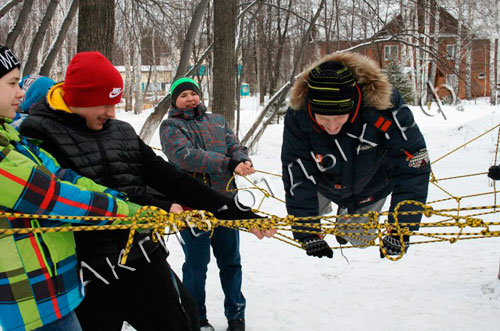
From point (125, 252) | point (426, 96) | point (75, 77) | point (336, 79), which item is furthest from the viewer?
point (426, 96)

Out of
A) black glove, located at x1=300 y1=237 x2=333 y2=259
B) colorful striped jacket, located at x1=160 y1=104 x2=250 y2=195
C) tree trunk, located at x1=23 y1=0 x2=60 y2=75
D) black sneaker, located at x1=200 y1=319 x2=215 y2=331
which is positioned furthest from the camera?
tree trunk, located at x1=23 y1=0 x2=60 y2=75

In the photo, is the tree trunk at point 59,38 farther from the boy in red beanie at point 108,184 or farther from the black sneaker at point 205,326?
the boy in red beanie at point 108,184

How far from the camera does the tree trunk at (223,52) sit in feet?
20.0

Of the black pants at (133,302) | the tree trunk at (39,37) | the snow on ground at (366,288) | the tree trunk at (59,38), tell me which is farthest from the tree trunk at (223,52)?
the black pants at (133,302)

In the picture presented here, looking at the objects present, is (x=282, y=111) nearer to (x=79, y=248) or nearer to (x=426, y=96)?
(x=426, y=96)

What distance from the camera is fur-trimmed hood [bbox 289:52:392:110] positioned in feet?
7.27

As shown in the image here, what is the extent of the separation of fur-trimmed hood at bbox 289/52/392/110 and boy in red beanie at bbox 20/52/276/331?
3.00 feet

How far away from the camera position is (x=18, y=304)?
1507 millimetres

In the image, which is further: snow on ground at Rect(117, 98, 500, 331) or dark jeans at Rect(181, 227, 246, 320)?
snow on ground at Rect(117, 98, 500, 331)

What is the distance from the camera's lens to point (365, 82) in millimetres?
2244

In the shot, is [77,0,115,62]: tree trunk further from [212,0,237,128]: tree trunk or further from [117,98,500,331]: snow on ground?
[117,98,500,331]: snow on ground

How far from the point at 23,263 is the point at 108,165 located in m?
0.57

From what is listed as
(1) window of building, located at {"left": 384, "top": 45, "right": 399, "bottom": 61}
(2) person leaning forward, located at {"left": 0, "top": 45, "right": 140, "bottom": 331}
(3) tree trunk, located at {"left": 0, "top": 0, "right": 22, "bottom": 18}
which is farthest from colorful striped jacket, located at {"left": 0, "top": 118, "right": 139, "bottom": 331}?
(1) window of building, located at {"left": 384, "top": 45, "right": 399, "bottom": 61}

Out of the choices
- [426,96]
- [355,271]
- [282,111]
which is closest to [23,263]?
[355,271]
